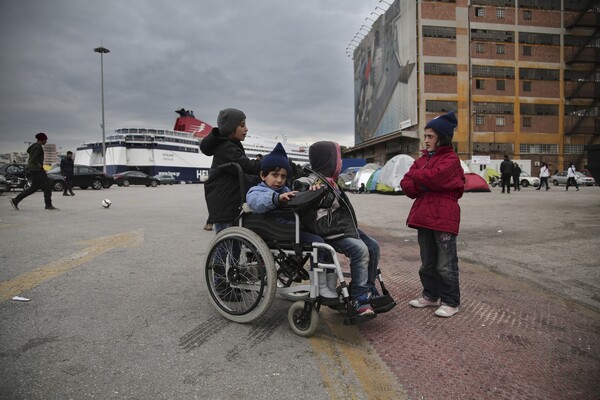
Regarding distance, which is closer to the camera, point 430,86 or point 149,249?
point 149,249

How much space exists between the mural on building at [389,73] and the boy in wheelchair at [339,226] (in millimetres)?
41997

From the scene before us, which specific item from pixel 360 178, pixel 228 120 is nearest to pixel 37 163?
pixel 228 120

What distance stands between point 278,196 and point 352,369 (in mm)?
1167

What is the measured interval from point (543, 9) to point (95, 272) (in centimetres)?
5654

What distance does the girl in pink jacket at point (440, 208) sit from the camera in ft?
9.77

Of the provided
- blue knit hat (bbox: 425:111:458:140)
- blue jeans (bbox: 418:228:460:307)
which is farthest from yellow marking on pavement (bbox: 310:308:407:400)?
blue knit hat (bbox: 425:111:458:140)

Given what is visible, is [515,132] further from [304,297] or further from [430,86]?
[304,297]

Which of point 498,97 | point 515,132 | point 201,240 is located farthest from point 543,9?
point 201,240

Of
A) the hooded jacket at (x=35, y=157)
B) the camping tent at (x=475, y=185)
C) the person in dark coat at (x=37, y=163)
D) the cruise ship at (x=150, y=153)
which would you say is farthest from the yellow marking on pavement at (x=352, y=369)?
the cruise ship at (x=150, y=153)

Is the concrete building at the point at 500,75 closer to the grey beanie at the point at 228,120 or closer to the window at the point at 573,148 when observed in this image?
the window at the point at 573,148

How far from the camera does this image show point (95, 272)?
159 inches

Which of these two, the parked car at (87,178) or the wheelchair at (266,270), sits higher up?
the parked car at (87,178)

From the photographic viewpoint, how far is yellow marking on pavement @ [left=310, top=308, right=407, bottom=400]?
6.15ft

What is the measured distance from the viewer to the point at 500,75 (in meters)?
44.3
